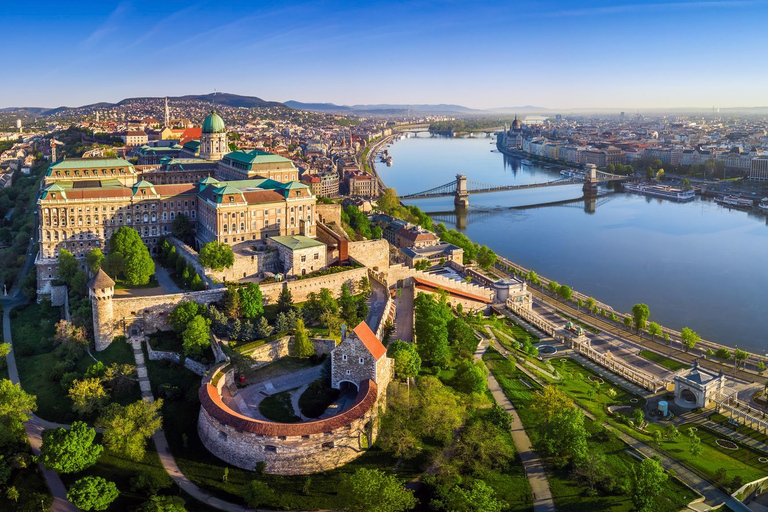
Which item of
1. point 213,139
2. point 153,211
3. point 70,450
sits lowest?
point 70,450

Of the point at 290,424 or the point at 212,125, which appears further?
the point at 212,125

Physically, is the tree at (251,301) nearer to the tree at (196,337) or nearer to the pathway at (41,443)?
the tree at (196,337)

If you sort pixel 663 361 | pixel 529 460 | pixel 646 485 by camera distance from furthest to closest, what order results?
1. pixel 663 361
2. pixel 529 460
3. pixel 646 485

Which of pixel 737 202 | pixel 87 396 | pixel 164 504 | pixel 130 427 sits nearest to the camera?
pixel 164 504

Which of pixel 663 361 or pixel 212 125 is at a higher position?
pixel 212 125

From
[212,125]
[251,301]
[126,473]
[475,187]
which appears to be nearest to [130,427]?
[126,473]

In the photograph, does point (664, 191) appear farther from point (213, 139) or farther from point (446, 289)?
point (446, 289)

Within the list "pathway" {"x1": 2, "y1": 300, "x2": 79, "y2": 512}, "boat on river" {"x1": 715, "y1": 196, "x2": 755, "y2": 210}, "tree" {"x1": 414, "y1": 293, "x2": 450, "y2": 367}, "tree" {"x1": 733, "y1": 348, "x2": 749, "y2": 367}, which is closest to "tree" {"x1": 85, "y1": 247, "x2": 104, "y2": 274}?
"pathway" {"x1": 2, "y1": 300, "x2": 79, "y2": 512}
